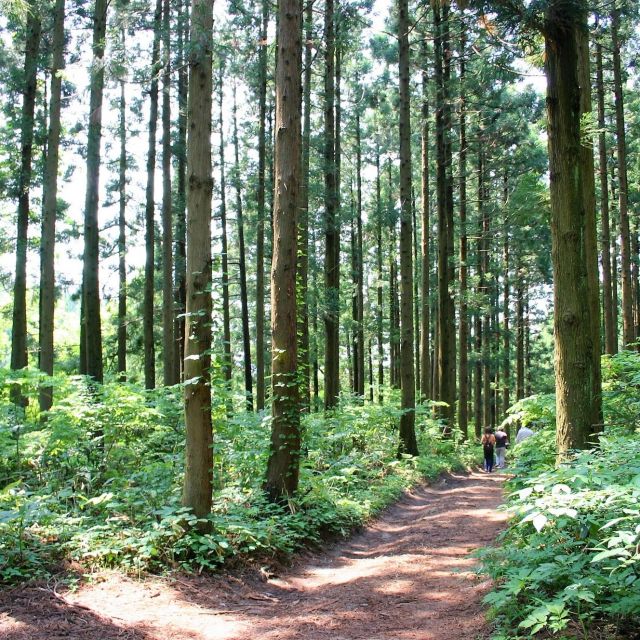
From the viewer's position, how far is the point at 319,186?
17.7 m

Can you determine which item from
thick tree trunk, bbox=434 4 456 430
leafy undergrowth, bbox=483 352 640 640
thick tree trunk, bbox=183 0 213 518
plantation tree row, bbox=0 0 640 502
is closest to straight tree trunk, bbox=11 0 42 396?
plantation tree row, bbox=0 0 640 502

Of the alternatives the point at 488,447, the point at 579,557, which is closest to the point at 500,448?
the point at 488,447

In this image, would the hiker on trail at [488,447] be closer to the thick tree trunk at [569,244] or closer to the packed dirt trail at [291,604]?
the packed dirt trail at [291,604]

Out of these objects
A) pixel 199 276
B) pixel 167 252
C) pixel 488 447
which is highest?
pixel 167 252

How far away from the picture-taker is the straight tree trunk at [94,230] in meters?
11.8

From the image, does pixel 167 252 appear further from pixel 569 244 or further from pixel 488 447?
pixel 569 244

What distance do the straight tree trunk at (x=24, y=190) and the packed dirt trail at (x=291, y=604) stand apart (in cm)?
1127

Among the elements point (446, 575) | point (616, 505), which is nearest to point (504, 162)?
point (446, 575)

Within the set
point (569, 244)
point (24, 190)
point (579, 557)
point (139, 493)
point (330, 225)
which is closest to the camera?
point (579, 557)

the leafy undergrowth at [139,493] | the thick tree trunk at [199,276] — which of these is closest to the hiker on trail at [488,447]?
the leafy undergrowth at [139,493]

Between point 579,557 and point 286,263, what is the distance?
5.46 meters

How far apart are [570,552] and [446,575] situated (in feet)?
7.12

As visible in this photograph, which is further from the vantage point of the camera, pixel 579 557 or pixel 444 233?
pixel 444 233

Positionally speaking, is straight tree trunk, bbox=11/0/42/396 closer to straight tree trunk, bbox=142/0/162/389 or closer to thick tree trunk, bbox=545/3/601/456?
straight tree trunk, bbox=142/0/162/389
